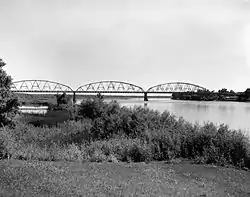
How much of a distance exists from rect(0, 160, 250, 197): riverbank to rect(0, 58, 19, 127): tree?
9974 millimetres

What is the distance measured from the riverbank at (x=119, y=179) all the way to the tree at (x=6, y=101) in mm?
9974

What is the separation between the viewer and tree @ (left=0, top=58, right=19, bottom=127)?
17984mm

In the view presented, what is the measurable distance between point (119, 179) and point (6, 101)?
13.1 metres

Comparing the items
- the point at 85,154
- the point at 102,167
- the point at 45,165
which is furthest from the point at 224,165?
the point at 45,165

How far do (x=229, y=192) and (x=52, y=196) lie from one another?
3.78m

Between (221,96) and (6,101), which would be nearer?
(6,101)

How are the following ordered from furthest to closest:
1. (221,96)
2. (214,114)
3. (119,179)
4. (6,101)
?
(221,96), (214,114), (6,101), (119,179)

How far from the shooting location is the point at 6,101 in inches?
711

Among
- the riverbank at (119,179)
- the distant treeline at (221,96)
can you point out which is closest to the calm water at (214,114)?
the riverbank at (119,179)

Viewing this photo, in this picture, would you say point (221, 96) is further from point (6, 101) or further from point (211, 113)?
point (6, 101)

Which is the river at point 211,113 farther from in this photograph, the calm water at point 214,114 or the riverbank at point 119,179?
the riverbank at point 119,179

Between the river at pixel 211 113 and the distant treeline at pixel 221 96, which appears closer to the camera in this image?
the river at pixel 211 113

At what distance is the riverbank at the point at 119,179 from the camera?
6117mm

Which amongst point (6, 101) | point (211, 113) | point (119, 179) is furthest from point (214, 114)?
point (119, 179)
